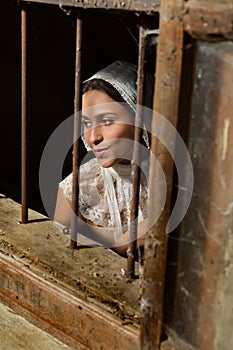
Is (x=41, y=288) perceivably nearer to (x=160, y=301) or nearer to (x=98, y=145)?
(x=160, y=301)

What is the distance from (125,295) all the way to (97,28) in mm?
2451

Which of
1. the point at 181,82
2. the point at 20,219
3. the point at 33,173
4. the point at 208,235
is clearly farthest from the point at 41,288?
the point at 33,173

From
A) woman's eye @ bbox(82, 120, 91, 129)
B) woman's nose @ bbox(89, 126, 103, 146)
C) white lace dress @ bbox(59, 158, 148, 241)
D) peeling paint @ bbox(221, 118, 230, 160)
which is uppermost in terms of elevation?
peeling paint @ bbox(221, 118, 230, 160)

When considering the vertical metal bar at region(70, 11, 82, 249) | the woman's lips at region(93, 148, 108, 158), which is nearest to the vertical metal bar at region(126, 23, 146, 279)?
the vertical metal bar at region(70, 11, 82, 249)

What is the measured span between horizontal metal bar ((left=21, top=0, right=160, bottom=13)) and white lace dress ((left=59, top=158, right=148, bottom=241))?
95 cm

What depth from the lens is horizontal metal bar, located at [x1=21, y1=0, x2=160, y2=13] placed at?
110 cm

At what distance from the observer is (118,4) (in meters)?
1.17

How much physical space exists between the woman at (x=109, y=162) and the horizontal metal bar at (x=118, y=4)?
71 cm

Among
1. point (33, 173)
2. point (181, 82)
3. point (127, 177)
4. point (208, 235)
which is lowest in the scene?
point (33, 173)

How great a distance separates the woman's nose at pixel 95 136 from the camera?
6.51 ft

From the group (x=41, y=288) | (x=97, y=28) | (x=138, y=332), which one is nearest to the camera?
(x=138, y=332)

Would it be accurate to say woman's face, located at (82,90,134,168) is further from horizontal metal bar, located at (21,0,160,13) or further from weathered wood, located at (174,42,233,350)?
weathered wood, located at (174,42,233,350)

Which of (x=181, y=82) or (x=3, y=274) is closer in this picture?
(x=181, y=82)

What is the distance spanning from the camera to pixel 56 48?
10.7ft
